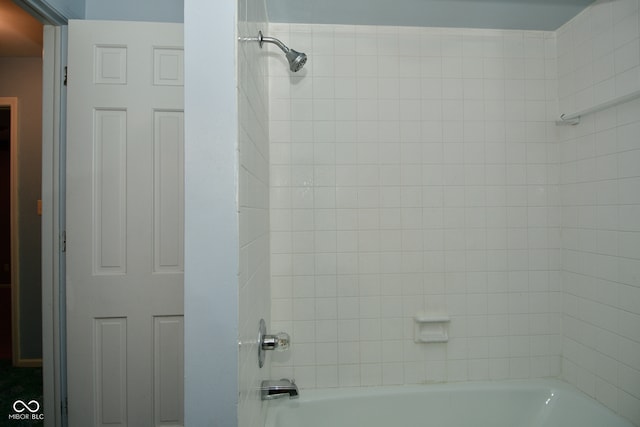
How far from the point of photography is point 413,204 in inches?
63.8

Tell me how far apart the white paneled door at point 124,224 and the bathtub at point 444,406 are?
0.66m

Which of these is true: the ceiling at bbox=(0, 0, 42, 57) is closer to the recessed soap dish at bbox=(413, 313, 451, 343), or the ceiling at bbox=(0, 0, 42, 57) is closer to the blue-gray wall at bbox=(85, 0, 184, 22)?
the blue-gray wall at bbox=(85, 0, 184, 22)

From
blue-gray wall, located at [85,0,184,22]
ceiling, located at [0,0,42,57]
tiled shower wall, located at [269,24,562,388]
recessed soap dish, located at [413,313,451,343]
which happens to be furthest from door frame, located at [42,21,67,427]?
recessed soap dish, located at [413,313,451,343]

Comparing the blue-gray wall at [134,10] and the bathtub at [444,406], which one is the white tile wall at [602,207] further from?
the blue-gray wall at [134,10]

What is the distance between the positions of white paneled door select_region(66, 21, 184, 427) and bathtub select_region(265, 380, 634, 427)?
0.66m

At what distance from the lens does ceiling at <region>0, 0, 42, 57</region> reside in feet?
5.86

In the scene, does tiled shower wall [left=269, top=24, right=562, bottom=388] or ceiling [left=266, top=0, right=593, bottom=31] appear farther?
tiled shower wall [left=269, top=24, right=562, bottom=388]

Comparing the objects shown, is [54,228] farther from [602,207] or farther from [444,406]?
[602,207]

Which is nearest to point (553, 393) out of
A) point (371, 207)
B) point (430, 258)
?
point (430, 258)

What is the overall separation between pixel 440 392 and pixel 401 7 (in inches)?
72.7

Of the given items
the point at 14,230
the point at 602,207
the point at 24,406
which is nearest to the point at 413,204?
the point at 602,207

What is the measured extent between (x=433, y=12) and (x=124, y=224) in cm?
174

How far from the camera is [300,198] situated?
158cm

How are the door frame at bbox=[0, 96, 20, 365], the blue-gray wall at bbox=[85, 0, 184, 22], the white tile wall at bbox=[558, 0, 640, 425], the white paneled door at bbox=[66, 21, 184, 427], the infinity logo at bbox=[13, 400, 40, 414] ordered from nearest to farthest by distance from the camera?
the white tile wall at bbox=[558, 0, 640, 425] < the white paneled door at bbox=[66, 21, 184, 427] < the blue-gray wall at bbox=[85, 0, 184, 22] < the infinity logo at bbox=[13, 400, 40, 414] < the door frame at bbox=[0, 96, 20, 365]
